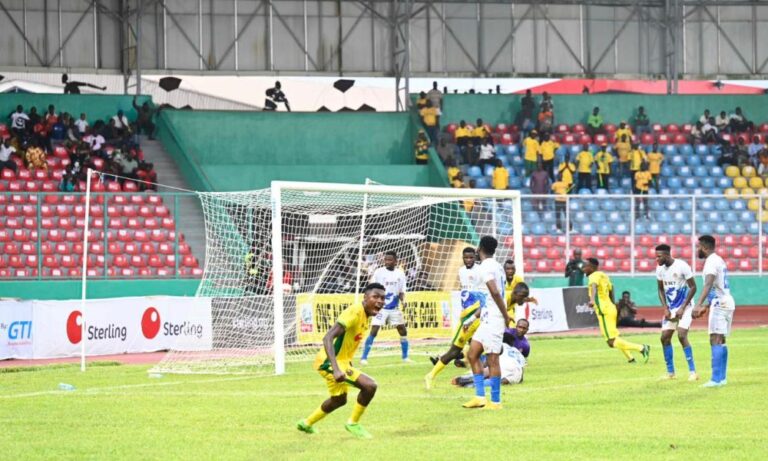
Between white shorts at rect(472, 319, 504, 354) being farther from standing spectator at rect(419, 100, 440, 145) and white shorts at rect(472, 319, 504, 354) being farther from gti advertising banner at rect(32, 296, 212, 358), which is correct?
standing spectator at rect(419, 100, 440, 145)

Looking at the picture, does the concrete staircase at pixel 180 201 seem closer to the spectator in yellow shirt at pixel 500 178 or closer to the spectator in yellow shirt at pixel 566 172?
the spectator in yellow shirt at pixel 500 178

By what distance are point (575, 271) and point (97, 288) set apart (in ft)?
42.8

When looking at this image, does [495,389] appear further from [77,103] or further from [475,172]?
[77,103]

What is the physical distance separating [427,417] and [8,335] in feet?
45.8

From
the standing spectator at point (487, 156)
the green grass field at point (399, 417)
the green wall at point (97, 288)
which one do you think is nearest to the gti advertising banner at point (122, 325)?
the green grass field at point (399, 417)

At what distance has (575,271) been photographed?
119ft

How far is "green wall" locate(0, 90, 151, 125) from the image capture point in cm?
4091

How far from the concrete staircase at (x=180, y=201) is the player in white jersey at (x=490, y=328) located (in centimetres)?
1924

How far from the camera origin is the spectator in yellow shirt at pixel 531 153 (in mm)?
43219

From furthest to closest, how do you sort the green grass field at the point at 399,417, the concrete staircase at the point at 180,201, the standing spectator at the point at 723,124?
the standing spectator at the point at 723,124
the concrete staircase at the point at 180,201
the green grass field at the point at 399,417

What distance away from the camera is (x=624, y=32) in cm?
4891

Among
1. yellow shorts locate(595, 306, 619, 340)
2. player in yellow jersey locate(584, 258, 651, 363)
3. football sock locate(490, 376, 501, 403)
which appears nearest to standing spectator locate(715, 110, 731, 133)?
player in yellow jersey locate(584, 258, 651, 363)

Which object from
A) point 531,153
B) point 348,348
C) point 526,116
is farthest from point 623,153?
point 348,348

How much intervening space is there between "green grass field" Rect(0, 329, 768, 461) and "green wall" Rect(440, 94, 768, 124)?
74.0 feet
